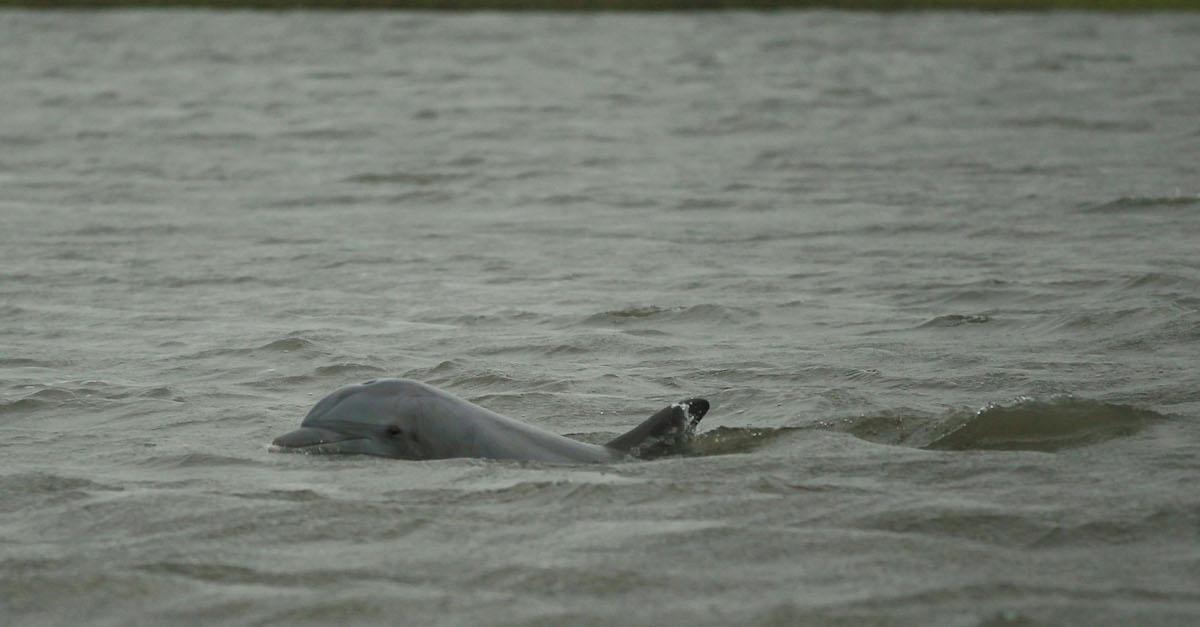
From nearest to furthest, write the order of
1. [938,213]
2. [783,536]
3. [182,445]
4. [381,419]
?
[783,536] → [381,419] → [182,445] → [938,213]

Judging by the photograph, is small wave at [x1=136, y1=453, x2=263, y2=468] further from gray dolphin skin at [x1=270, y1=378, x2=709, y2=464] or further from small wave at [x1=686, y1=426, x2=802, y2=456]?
small wave at [x1=686, y1=426, x2=802, y2=456]

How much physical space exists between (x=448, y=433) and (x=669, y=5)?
37566 mm

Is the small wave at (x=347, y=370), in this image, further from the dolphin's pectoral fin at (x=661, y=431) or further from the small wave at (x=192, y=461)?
the dolphin's pectoral fin at (x=661, y=431)

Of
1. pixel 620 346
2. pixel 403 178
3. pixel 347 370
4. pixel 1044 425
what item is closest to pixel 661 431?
pixel 1044 425

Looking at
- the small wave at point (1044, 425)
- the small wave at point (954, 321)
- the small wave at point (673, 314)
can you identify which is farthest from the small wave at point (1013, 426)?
the small wave at point (673, 314)

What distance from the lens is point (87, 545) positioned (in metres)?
6.22

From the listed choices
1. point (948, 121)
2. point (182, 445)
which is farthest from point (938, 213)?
point (182, 445)

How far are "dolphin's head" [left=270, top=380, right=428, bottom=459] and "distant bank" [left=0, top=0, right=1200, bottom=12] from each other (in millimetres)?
36346

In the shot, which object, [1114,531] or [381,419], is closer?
[1114,531]

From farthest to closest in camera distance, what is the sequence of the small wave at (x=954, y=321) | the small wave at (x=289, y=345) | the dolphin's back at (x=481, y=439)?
the small wave at (x=954, y=321)
the small wave at (x=289, y=345)
the dolphin's back at (x=481, y=439)

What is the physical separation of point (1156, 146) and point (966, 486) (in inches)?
563

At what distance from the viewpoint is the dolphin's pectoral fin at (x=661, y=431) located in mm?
7359

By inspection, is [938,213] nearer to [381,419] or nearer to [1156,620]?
[381,419]

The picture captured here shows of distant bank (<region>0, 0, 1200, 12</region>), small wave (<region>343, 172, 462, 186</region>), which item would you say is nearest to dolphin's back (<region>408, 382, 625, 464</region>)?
small wave (<region>343, 172, 462, 186</region>)
